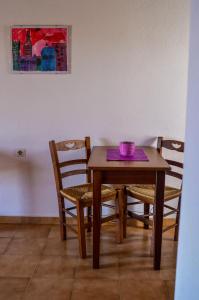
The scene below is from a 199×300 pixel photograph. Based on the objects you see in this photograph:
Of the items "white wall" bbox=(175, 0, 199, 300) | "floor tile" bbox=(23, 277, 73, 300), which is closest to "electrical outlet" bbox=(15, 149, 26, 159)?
"floor tile" bbox=(23, 277, 73, 300)

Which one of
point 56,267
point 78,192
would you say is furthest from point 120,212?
point 56,267

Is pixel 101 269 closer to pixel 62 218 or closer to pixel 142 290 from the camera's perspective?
pixel 142 290

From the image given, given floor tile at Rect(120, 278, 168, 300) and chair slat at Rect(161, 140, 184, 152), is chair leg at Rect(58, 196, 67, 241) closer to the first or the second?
floor tile at Rect(120, 278, 168, 300)

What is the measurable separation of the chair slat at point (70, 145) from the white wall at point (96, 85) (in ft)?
0.44

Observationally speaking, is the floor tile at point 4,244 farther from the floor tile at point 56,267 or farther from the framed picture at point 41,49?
the framed picture at point 41,49

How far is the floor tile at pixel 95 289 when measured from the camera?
6.31 feet

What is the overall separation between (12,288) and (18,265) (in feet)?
0.86

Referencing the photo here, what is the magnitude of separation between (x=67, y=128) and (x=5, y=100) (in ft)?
1.97

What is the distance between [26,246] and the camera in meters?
2.54

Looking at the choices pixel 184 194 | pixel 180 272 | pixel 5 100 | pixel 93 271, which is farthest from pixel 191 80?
pixel 5 100

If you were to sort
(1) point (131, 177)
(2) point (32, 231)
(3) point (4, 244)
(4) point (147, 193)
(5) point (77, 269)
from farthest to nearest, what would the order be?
→ (2) point (32, 231)
(3) point (4, 244)
(4) point (147, 193)
(5) point (77, 269)
(1) point (131, 177)

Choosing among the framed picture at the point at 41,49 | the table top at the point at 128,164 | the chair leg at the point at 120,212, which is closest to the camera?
the table top at the point at 128,164

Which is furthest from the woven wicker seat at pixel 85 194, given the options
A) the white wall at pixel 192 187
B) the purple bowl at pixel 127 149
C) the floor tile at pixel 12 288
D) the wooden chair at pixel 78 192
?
the white wall at pixel 192 187

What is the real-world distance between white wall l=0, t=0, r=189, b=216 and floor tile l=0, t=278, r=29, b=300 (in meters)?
0.95
